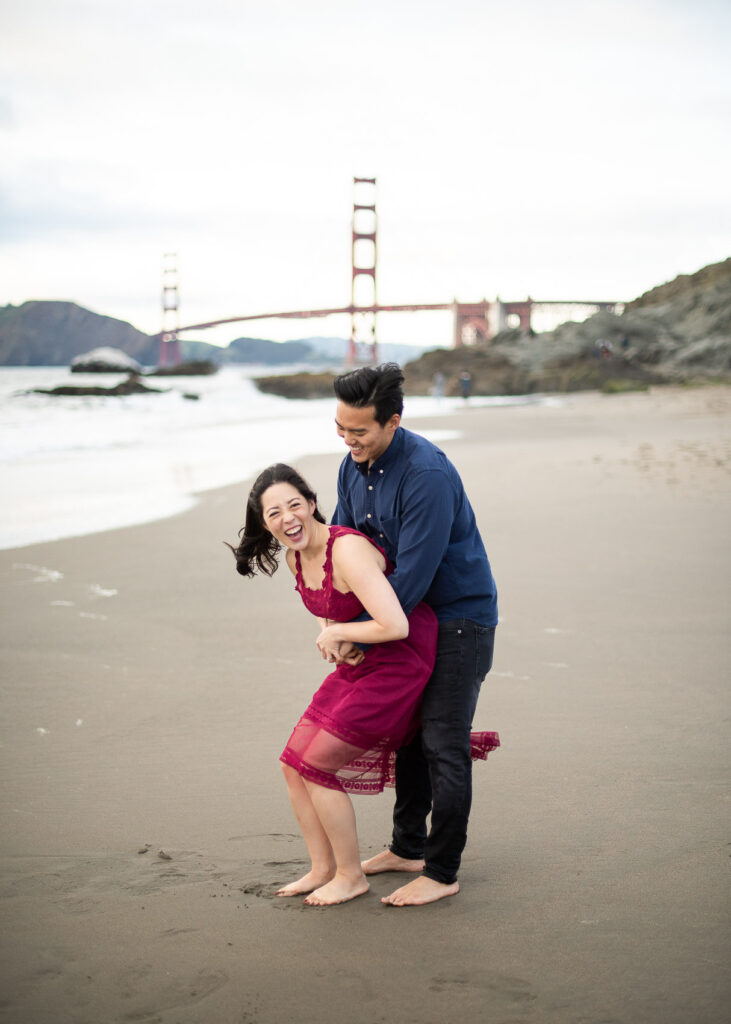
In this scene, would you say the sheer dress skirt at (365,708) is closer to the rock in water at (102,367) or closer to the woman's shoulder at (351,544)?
the woman's shoulder at (351,544)

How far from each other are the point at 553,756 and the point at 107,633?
1978mm

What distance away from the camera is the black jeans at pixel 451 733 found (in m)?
2.03

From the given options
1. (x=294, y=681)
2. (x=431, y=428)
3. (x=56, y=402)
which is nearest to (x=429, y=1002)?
(x=294, y=681)

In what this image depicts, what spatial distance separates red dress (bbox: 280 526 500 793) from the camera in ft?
6.56

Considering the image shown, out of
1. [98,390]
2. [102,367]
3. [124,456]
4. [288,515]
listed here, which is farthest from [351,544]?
[102,367]

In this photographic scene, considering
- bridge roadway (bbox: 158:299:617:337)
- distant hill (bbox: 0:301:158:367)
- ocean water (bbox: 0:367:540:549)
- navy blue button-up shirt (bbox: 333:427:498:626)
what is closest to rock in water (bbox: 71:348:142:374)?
bridge roadway (bbox: 158:299:617:337)

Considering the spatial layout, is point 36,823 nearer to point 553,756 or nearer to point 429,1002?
point 429,1002

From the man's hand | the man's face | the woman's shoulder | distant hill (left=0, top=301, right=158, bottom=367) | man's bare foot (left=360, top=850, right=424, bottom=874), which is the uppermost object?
distant hill (left=0, top=301, right=158, bottom=367)

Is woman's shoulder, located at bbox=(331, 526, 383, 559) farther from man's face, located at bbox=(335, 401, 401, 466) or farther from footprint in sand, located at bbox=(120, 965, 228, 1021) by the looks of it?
footprint in sand, located at bbox=(120, 965, 228, 1021)

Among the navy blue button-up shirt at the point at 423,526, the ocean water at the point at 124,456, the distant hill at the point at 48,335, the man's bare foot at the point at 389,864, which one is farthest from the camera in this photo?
the distant hill at the point at 48,335

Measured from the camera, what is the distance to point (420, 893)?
206 centimetres

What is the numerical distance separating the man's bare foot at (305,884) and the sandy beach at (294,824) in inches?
1.9

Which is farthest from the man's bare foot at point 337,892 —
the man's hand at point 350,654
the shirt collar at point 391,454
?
the shirt collar at point 391,454

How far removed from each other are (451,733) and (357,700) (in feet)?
0.67
